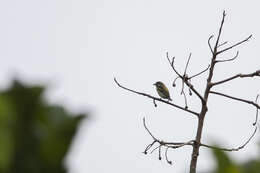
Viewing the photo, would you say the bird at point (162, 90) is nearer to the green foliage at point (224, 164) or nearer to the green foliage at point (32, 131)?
the green foliage at point (224, 164)

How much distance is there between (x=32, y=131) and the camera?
2.83 meters

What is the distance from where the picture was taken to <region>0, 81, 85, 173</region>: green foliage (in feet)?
9.06

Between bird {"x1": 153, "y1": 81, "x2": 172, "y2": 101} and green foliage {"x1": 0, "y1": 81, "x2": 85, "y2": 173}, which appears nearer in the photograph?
green foliage {"x1": 0, "y1": 81, "x2": 85, "y2": 173}

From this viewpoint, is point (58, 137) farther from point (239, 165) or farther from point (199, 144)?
point (199, 144)

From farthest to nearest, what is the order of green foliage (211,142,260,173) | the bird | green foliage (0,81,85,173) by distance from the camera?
the bird, green foliage (211,142,260,173), green foliage (0,81,85,173)

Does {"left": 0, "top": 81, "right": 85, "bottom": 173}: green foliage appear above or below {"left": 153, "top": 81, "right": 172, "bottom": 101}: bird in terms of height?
below

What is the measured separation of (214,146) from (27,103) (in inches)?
48.8

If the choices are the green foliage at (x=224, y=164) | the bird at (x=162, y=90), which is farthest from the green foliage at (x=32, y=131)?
the bird at (x=162, y=90)

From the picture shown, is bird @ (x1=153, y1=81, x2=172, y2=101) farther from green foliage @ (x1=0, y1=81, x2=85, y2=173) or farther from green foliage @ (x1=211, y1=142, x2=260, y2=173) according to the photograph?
green foliage @ (x1=0, y1=81, x2=85, y2=173)

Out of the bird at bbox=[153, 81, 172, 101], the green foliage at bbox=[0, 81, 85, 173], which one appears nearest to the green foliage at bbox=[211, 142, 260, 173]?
the green foliage at bbox=[0, 81, 85, 173]

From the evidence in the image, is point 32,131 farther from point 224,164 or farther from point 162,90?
point 162,90

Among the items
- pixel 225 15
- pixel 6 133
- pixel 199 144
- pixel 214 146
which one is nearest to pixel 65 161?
pixel 6 133

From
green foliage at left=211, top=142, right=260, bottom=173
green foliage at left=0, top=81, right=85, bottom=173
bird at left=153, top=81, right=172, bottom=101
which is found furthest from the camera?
bird at left=153, top=81, right=172, bottom=101

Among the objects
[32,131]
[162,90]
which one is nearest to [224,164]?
[32,131]
